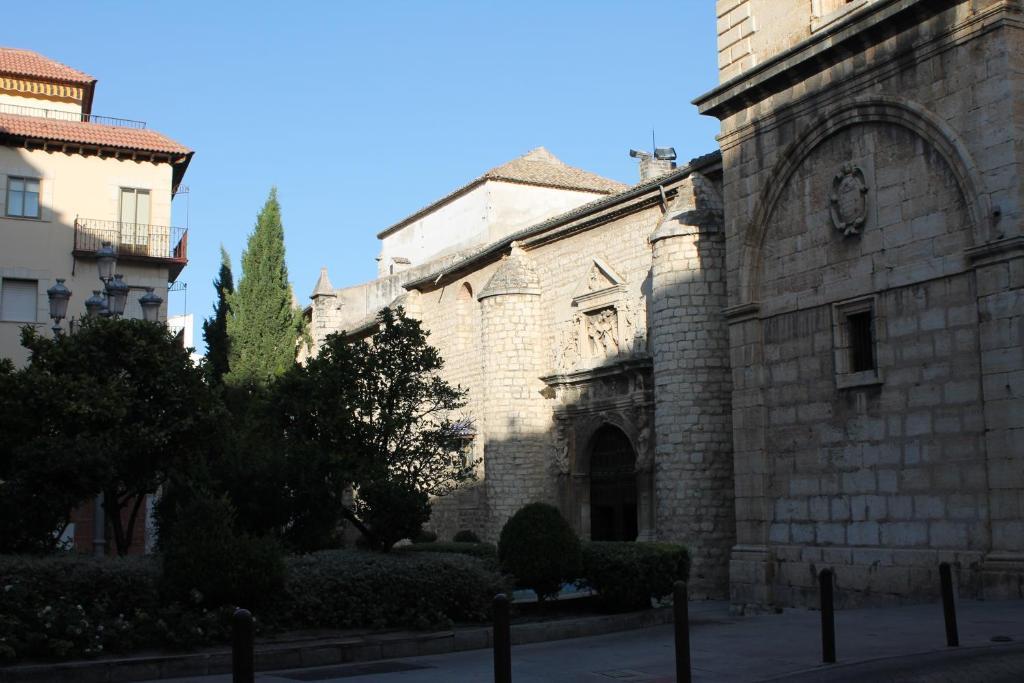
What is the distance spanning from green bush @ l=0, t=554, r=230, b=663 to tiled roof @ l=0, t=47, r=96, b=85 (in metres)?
25.4

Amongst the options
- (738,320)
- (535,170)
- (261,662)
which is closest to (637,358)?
(738,320)

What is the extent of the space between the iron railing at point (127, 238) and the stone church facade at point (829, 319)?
12591mm

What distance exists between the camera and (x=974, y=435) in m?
14.2

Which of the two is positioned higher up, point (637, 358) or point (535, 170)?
point (535, 170)

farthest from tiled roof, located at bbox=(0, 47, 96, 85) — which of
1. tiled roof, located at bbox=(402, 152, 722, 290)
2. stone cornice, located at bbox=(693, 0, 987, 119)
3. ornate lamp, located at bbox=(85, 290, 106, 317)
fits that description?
stone cornice, located at bbox=(693, 0, 987, 119)

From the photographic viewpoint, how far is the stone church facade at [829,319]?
1405 centimetres

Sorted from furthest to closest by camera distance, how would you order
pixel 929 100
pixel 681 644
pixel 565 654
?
1. pixel 929 100
2. pixel 565 654
3. pixel 681 644

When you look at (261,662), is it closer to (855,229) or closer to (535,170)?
(855,229)

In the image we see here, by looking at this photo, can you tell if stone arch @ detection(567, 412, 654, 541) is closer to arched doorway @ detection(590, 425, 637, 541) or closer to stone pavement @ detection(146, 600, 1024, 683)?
arched doorway @ detection(590, 425, 637, 541)

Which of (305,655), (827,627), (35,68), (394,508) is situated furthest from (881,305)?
(35,68)

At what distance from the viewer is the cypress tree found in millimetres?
40000

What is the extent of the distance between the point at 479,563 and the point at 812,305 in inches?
258

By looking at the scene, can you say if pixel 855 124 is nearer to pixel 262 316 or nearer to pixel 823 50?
pixel 823 50

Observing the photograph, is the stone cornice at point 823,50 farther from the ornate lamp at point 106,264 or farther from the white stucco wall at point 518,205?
the white stucco wall at point 518,205
